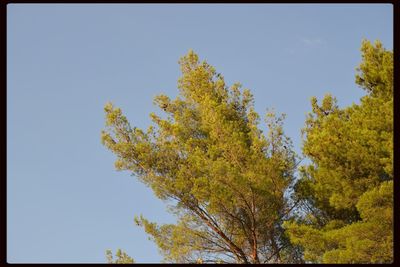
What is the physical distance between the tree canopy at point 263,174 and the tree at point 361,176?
24 millimetres

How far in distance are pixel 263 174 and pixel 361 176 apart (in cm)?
281

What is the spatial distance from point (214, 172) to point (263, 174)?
149 centimetres

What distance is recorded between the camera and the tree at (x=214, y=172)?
1471 cm

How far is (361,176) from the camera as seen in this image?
1283cm

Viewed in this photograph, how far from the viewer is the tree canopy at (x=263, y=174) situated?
1248 cm

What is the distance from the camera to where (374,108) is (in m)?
13.2

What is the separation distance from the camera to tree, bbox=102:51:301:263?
14.7m

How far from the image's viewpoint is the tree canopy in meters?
12.5

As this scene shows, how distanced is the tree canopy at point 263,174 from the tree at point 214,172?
0.03 meters

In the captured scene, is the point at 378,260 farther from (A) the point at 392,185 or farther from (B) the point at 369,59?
(B) the point at 369,59

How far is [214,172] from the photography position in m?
14.1

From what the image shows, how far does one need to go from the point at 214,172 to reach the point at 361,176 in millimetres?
3671

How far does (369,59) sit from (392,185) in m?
4.47

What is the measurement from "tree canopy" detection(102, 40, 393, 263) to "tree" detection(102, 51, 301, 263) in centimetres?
3
